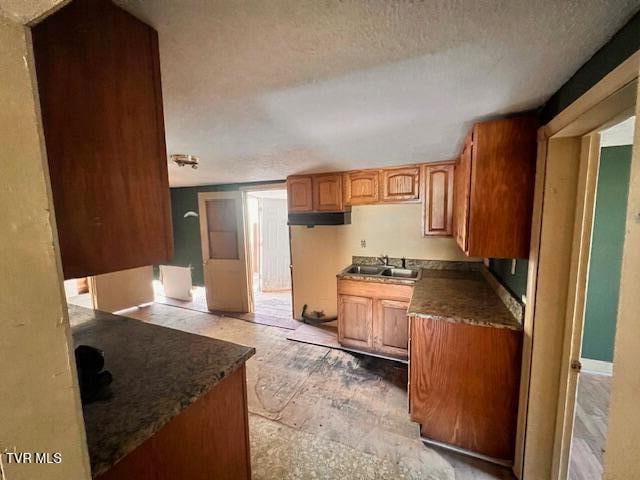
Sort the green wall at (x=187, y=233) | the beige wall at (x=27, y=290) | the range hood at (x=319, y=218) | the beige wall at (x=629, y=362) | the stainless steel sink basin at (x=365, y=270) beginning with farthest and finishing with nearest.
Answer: the green wall at (x=187, y=233) < the stainless steel sink basin at (x=365, y=270) < the range hood at (x=319, y=218) < the beige wall at (x=629, y=362) < the beige wall at (x=27, y=290)

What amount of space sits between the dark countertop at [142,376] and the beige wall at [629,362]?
1109 mm

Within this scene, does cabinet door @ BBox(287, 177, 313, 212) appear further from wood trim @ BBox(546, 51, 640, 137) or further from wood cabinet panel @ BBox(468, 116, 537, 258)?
wood trim @ BBox(546, 51, 640, 137)

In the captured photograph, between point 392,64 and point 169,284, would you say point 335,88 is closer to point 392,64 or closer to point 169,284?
point 392,64

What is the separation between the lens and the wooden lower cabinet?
107 inches

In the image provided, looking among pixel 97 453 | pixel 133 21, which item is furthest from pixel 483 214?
pixel 97 453

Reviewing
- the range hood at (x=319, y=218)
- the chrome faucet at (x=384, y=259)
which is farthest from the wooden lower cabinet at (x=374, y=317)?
the range hood at (x=319, y=218)

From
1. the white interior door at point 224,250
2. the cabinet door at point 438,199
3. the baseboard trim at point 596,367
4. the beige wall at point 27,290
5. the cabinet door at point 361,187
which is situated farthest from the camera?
the white interior door at point 224,250

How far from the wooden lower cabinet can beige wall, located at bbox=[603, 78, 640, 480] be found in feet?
7.21

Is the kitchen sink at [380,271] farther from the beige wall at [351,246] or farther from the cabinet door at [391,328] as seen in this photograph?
the cabinet door at [391,328]

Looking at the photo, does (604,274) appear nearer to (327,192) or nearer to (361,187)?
(361,187)

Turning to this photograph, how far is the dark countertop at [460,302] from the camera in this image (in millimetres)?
1668

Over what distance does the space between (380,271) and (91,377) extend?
109 inches

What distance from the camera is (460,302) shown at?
1.97 m

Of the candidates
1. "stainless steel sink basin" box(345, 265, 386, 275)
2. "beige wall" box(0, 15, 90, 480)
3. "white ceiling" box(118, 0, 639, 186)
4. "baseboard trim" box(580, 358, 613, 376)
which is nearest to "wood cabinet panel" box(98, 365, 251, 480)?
"beige wall" box(0, 15, 90, 480)
